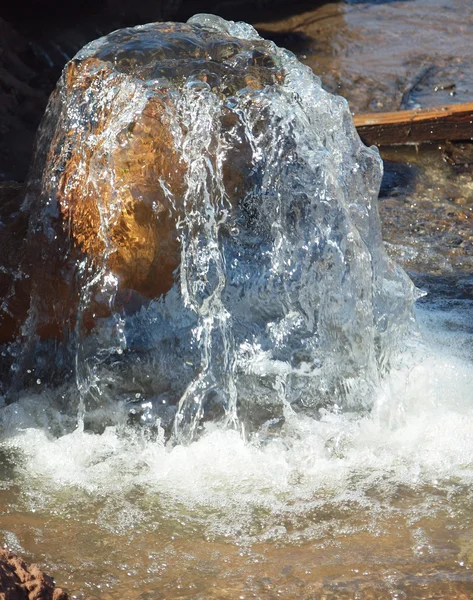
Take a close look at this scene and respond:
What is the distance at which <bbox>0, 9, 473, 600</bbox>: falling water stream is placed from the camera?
10.2 feet

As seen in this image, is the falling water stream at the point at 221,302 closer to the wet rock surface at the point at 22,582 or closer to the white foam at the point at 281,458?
the white foam at the point at 281,458

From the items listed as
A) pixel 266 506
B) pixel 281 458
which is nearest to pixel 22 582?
pixel 266 506

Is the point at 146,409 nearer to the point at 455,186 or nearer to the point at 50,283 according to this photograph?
the point at 50,283

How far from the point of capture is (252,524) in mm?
2611

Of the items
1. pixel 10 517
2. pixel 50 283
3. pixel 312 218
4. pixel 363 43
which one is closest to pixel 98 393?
pixel 50 283

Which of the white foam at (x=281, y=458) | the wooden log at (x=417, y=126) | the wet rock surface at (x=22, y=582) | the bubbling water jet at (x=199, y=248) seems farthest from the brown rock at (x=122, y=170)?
the wooden log at (x=417, y=126)

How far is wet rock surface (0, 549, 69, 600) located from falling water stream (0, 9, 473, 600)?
0.91m

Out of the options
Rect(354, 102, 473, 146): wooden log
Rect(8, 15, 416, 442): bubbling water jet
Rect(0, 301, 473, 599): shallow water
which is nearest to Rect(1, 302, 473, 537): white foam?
Rect(0, 301, 473, 599): shallow water

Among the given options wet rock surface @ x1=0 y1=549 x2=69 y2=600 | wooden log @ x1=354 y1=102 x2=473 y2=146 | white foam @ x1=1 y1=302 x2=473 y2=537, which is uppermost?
wooden log @ x1=354 y1=102 x2=473 y2=146

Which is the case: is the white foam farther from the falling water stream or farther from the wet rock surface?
the wet rock surface

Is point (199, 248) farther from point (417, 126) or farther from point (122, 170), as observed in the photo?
point (417, 126)

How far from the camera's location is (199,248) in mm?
3375

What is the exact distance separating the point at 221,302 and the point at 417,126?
2.98 metres

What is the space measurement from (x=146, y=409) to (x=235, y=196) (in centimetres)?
92
